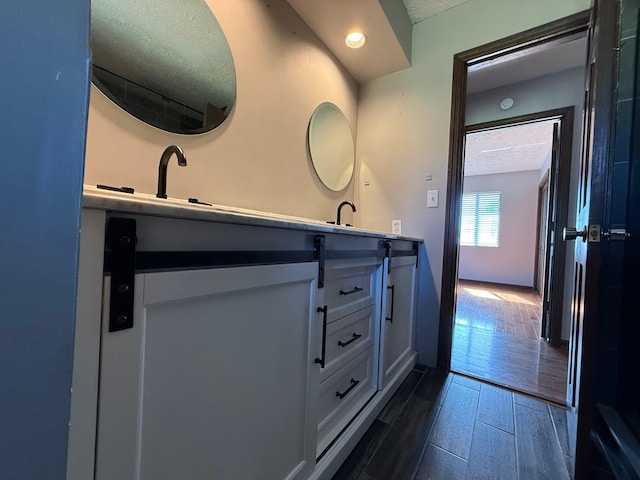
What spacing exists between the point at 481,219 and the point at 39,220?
21.8 ft

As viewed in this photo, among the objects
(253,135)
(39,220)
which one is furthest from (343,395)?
(253,135)

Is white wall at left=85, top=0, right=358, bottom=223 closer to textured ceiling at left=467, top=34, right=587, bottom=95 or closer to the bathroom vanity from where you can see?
the bathroom vanity

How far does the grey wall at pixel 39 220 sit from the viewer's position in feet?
0.75

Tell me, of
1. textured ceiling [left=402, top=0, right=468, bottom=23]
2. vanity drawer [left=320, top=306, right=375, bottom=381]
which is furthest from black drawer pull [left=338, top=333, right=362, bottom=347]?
textured ceiling [left=402, top=0, right=468, bottom=23]

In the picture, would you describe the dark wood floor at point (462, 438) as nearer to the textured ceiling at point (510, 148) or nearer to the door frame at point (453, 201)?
the door frame at point (453, 201)

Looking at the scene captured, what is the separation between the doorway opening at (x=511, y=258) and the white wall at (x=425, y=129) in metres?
0.56

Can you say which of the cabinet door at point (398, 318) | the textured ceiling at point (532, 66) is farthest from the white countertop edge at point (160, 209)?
the textured ceiling at point (532, 66)

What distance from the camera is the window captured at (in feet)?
18.2

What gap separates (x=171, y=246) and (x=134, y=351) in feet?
0.59

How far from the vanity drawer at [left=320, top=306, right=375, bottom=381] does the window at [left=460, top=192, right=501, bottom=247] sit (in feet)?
16.9

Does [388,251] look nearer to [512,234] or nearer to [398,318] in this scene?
[398,318]

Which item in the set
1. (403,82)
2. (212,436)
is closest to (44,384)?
(212,436)

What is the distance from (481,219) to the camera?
18.8ft

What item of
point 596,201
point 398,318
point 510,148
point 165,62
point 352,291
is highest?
point 510,148
